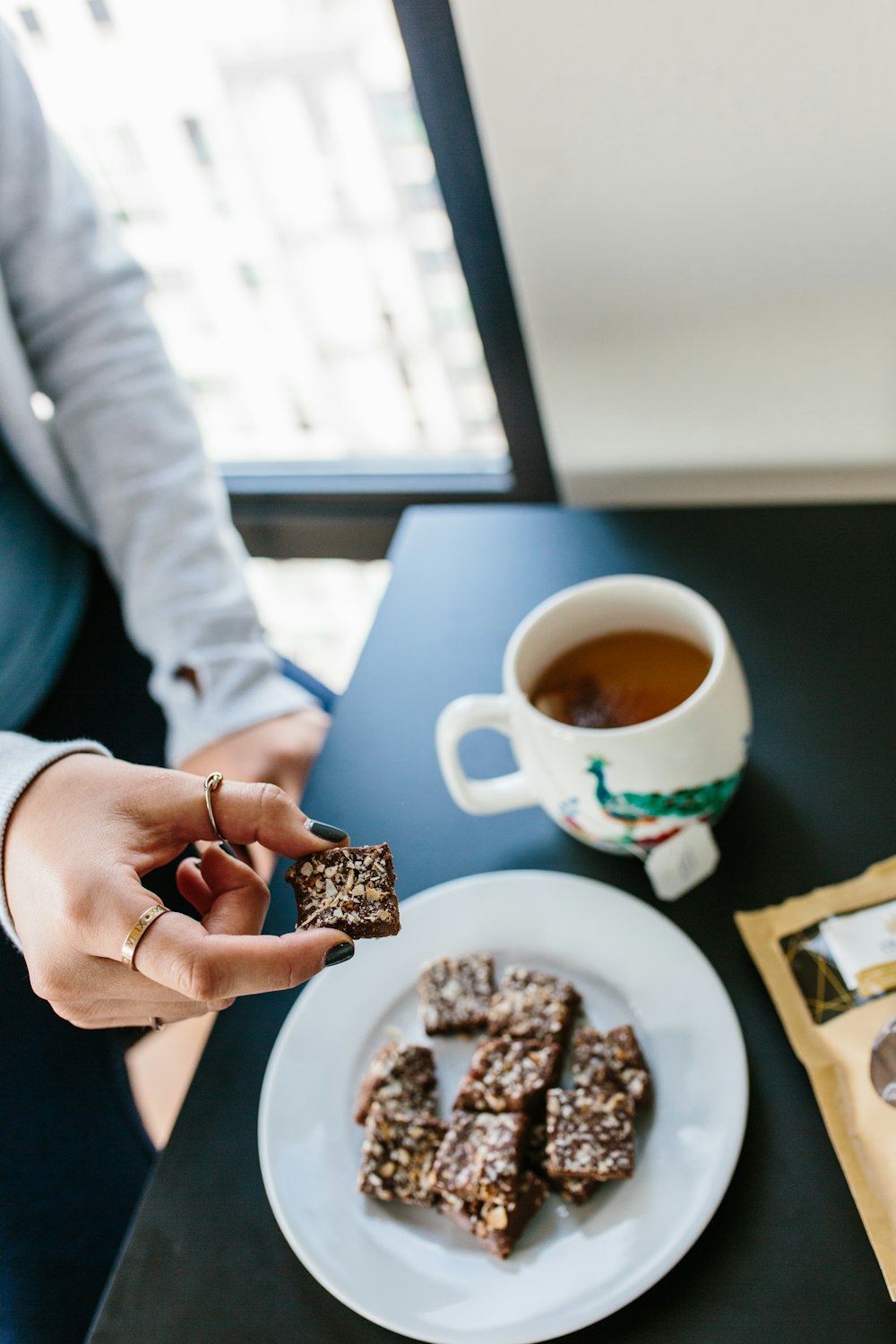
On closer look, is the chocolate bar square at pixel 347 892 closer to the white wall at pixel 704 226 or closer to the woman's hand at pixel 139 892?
the woman's hand at pixel 139 892

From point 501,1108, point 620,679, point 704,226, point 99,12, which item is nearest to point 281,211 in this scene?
point 99,12

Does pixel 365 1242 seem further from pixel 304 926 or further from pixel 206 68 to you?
pixel 206 68

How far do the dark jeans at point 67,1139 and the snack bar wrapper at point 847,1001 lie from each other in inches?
14.7

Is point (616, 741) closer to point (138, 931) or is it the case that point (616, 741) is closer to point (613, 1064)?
point (613, 1064)

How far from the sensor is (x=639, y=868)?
658 millimetres

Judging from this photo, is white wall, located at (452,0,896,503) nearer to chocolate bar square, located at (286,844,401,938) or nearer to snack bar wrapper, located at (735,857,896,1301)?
snack bar wrapper, located at (735,857,896,1301)

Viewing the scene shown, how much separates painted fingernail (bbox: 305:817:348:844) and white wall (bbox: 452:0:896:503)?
575mm

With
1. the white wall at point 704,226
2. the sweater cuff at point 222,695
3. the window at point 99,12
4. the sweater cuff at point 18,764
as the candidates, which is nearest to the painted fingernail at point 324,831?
the sweater cuff at point 18,764

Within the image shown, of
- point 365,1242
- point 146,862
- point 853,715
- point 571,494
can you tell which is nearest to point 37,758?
point 146,862

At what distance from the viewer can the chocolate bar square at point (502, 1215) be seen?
51 centimetres

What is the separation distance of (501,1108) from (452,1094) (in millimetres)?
35

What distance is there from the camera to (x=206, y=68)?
3.44ft

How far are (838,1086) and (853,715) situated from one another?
265mm

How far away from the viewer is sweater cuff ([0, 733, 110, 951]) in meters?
0.41
